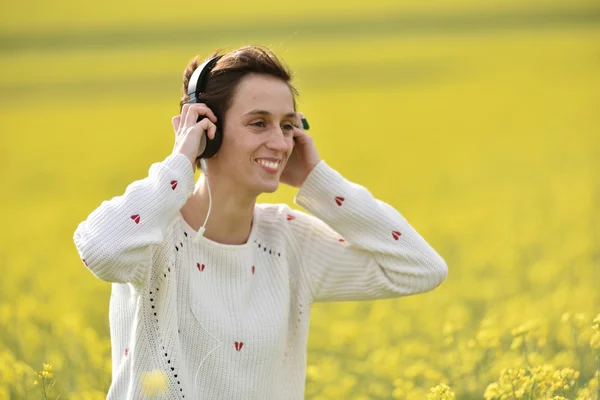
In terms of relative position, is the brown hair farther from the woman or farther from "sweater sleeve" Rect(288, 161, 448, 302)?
"sweater sleeve" Rect(288, 161, 448, 302)

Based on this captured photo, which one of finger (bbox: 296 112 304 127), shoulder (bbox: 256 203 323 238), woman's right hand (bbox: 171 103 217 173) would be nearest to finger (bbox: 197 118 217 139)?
woman's right hand (bbox: 171 103 217 173)

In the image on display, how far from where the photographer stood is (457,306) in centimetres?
648

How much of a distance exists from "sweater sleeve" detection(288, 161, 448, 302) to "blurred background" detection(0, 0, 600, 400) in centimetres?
43

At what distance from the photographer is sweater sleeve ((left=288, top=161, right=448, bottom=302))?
12.4 feet

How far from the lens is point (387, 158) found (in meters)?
12.4

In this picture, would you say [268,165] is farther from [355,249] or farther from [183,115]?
[355,249]

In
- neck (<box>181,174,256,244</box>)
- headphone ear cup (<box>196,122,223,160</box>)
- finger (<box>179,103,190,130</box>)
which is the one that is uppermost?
finger (<box>179,103,190,130</box>)

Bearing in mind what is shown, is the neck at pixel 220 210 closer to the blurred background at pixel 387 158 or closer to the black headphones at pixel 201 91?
the black headphones at pixel 201 91

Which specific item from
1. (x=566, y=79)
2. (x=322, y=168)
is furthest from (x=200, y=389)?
(x=566, y=79)

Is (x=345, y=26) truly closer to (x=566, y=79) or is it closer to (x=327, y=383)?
(x=566, y=79)

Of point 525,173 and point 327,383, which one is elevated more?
point 525,173

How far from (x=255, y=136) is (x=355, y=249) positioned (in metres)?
0.60

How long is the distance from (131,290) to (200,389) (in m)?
0.40

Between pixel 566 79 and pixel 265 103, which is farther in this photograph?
pixel 566 79
